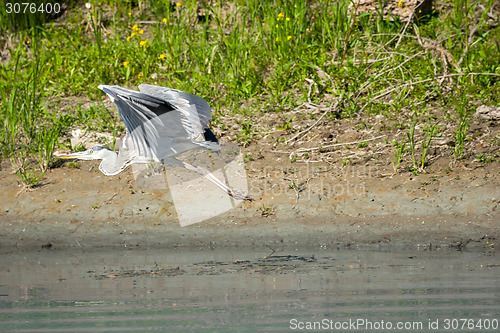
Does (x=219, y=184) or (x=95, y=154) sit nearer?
(x=219, y=184)

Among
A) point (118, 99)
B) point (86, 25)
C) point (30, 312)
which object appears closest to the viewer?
point (30, 312)

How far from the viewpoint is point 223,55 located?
843 centimetres

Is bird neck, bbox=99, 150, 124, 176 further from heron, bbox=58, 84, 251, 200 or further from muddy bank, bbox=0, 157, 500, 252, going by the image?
muddy bank, bbox=0, 157, 500, 252

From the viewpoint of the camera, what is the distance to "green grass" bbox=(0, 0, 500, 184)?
7.24 m

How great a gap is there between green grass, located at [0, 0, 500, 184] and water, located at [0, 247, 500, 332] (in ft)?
5.67

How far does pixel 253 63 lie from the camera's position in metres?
8.32

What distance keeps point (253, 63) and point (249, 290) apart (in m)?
4.60

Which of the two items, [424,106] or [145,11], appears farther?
[145,11]

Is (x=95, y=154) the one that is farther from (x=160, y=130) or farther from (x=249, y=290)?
(x=249, y=290)

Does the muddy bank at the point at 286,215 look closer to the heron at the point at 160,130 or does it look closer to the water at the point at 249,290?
the water at the point at 249,290

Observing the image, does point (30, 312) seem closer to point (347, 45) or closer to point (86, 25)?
point (347, 45)

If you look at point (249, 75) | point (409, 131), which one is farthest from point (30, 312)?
point (249, 75)

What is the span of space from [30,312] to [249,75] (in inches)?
190

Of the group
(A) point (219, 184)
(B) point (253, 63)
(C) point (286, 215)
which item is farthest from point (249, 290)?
(B) point (253, 63)
